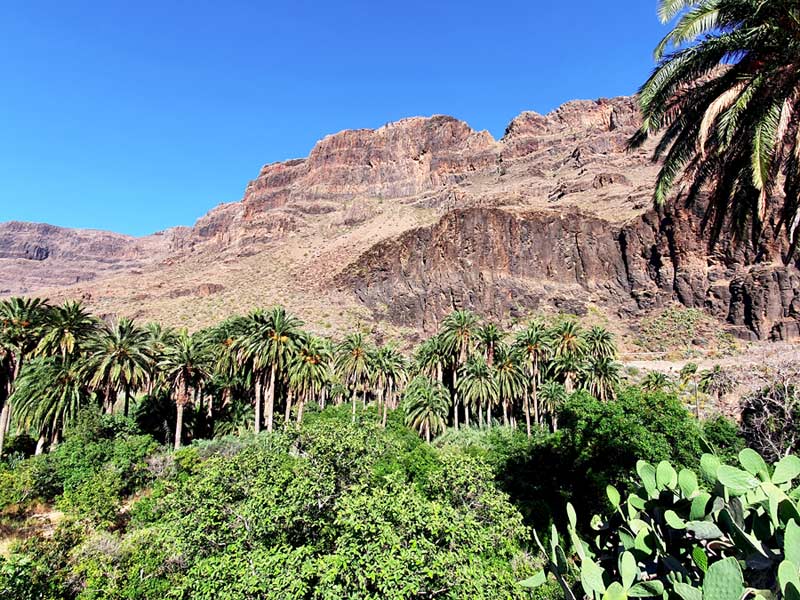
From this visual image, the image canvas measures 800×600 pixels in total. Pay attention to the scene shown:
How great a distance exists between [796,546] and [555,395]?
39.2 meters

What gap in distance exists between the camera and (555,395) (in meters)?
39.2

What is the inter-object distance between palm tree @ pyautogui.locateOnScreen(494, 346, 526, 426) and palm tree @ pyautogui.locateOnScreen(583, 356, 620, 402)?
6.14 metres

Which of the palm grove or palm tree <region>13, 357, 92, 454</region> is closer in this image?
palm tree <region>13, 357, 92, 454</region>

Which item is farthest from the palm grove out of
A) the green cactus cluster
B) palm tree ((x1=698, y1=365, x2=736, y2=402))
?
the green cactus cluster

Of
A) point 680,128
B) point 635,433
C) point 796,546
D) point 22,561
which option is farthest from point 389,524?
point 635,433

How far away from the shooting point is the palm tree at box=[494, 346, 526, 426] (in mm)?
41656

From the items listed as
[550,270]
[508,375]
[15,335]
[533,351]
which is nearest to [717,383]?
[533,351]

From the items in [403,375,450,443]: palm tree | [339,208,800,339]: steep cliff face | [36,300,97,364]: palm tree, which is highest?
[339,208,800,339]: steep cliff face

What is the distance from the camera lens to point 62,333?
28766 mm

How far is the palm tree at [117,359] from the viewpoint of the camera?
28422 mm

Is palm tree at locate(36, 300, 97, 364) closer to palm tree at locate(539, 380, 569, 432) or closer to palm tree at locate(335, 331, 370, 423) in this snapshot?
palm tree at locate(335, 331, 370, 423)

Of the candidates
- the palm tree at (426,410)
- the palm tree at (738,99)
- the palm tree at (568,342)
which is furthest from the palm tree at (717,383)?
the palm tree at (738,99)

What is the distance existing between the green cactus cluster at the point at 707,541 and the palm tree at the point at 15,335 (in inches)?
1361

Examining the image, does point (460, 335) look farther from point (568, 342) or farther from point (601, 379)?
point (601, 379)
